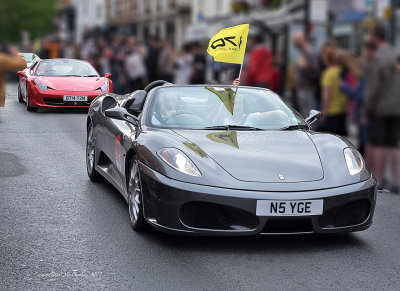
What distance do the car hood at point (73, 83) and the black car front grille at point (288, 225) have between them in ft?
4.97

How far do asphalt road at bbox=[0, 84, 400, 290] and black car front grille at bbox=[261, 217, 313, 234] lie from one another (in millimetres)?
151

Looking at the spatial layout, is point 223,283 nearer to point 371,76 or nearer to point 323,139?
point 323,139

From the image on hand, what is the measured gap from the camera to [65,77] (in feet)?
18.4

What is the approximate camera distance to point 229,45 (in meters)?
7.73

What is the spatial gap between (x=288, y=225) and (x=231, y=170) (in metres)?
0.56

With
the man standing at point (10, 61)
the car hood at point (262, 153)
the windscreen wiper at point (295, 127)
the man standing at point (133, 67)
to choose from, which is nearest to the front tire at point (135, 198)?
the car hood at point (262, 153)

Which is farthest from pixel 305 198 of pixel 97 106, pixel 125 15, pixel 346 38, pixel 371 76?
pixel 125 15

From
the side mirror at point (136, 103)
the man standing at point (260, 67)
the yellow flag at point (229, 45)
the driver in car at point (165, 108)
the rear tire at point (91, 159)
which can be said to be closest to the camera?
the driver in car at point (165, 108)

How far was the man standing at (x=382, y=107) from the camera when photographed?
890 cm

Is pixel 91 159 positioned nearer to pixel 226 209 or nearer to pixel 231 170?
pixel 231 170

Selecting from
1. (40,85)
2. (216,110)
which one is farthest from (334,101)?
(40,85)

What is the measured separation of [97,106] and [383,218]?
9.15 ft

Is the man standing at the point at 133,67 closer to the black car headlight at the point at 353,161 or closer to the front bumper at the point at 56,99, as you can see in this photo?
the front bumper at the point at 56,99

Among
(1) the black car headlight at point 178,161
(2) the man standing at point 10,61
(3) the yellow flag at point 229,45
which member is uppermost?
(2) the man standing at point 10,61
